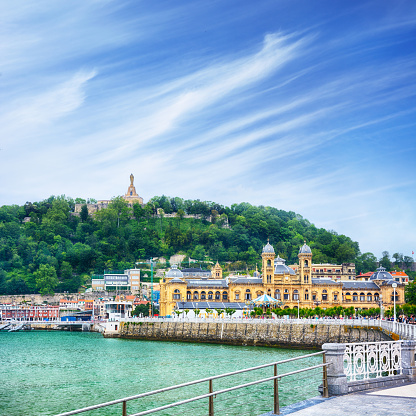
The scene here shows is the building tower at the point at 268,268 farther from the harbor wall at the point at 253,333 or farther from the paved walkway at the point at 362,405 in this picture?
the paved walkway at the point at 362,405

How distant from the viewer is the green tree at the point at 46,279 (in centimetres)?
13838

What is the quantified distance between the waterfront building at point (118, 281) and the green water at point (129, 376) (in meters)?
77.1

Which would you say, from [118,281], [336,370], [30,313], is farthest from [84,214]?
[336,370]

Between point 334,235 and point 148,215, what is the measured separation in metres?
54.4

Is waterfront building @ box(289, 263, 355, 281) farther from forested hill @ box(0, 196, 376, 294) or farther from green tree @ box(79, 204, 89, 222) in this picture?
green tree @ box(79, 204, 89, 222)

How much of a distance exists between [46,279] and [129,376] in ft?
353

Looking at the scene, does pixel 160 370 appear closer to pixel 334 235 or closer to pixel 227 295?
pixel 227 295

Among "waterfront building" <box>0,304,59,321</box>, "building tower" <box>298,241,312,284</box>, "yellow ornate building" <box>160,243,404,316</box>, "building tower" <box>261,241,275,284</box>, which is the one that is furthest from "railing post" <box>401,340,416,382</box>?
"waterfront building" <box>0,304,59,321</box>

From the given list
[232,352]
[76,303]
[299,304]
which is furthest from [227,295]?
[76,303]

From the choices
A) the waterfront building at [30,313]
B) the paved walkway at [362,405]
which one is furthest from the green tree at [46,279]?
the paved walkway at [362,405]

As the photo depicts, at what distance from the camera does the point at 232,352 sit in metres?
54.9

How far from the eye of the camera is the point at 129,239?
523ft

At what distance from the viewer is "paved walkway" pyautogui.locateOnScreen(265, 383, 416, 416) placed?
39.0 feet

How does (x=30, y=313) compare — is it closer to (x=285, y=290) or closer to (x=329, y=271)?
(x=285, y=290)
